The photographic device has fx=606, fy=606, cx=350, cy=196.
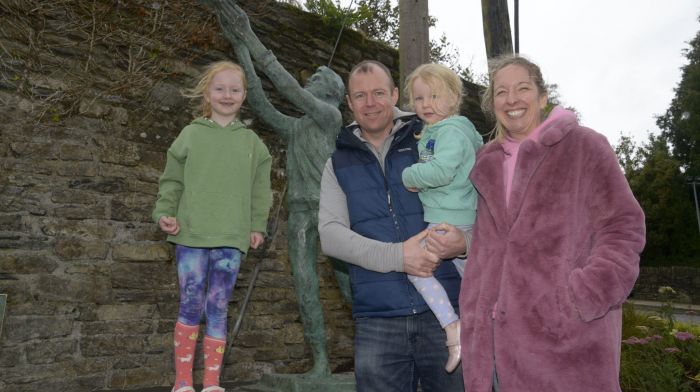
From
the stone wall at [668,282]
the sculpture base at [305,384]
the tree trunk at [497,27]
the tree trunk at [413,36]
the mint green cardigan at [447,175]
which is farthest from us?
the stone wall at [668,282]

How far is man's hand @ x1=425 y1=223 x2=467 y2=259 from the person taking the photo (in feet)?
6.79

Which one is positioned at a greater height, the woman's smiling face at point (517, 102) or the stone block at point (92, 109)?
the stone block at point (92, 109)

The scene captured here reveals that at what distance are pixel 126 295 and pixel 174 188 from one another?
1.73m

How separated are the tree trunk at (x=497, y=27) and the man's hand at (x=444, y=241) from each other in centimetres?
531

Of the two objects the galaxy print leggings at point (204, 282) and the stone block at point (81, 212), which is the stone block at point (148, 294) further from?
the galaxy print leggings at point (204, 282)

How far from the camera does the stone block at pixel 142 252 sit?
430 cm

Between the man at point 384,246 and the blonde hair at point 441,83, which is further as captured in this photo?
the blonde hair at point 441,83

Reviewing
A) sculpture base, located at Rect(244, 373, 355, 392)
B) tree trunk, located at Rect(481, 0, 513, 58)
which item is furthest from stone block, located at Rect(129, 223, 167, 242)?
tree trunk, located at Rect(481, 0, 513, 58)

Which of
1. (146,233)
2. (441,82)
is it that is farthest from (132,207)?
(441,82)

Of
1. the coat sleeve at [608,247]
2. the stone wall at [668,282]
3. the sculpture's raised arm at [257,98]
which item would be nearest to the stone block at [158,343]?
the sculpture's raised arm at [257,98]

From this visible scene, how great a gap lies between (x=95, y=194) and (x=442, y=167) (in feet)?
9.74

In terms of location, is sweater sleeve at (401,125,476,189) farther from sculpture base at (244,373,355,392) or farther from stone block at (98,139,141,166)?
stone block at (98,139,141,166)

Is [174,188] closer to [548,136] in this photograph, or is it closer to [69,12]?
[548,136]

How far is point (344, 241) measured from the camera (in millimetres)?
2186
